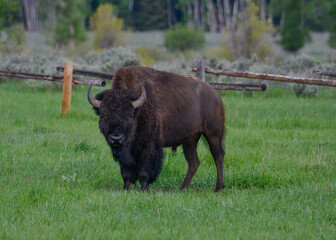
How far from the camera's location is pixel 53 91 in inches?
675

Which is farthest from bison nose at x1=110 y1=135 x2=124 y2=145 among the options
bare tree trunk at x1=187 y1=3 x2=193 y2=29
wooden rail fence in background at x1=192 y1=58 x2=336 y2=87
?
bare tree trunk at x1=187 y1=3 x2=193 y2=29

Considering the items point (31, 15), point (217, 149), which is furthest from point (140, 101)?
point (31, 15)

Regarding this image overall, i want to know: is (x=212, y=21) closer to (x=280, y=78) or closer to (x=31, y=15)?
(x=31, y=15)

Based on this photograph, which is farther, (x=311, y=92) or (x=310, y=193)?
(x=311, y=92)

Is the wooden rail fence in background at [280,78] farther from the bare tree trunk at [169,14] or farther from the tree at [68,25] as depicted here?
the bare tree trunk at [169,14]

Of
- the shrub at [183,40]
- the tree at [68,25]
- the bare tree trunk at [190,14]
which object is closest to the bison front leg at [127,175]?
the tree at [68,25]

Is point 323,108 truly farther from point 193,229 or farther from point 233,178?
point 193,229

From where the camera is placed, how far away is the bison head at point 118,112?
5735mm

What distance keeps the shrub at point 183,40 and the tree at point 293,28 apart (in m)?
11.5

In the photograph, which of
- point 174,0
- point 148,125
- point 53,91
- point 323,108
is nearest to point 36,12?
point 174,0

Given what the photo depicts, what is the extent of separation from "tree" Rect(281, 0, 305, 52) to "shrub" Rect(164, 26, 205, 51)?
1147cm

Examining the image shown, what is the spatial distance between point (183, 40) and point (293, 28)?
46.0ft

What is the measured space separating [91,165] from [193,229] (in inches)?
129

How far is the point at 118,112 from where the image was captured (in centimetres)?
588
